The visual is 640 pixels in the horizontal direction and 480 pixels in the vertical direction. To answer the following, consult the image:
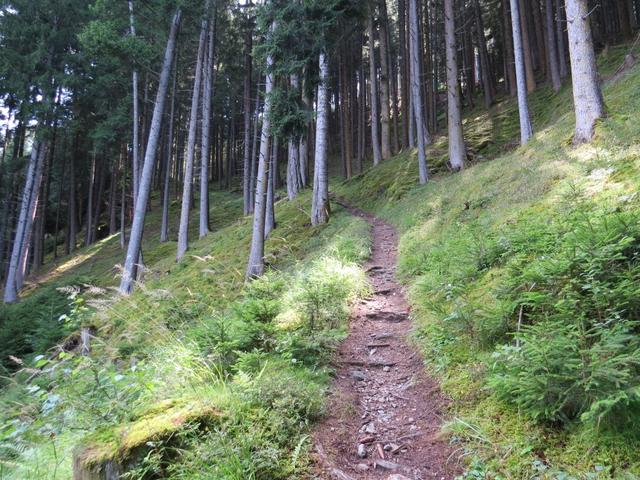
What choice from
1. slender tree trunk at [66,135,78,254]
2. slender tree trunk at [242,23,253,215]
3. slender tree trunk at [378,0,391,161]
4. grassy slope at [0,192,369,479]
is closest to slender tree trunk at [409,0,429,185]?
slender tree trunk at [378,0,391,161]

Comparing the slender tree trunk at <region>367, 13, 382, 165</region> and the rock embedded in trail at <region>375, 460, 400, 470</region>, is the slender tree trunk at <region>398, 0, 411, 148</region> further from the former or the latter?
the rock embedded in trail at <region>375, 460, 400, 470</region>

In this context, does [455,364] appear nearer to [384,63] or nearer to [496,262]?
[496,262]

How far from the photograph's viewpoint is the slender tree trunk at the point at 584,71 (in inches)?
333

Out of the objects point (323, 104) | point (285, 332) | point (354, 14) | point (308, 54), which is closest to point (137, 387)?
point (285, 332)

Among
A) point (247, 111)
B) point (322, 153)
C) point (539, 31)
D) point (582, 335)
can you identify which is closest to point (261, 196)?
point (322, 153)

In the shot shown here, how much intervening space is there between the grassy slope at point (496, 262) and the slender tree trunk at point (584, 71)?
0.40 meters

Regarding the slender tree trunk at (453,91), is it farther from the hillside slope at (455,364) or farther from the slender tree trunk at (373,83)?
the hillside slope at (455,364)

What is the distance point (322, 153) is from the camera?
14188mm

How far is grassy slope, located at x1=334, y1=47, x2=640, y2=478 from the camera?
96.8 inches

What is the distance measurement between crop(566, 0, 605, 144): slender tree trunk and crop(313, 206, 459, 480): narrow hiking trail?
21.6ft

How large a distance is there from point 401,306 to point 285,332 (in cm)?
220

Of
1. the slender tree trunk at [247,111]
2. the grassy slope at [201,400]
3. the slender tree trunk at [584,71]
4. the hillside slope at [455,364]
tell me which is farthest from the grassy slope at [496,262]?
the slender tree trunk at [247,111]

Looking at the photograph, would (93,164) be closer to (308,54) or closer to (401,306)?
(308,54)

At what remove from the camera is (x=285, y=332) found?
4.87 meters
